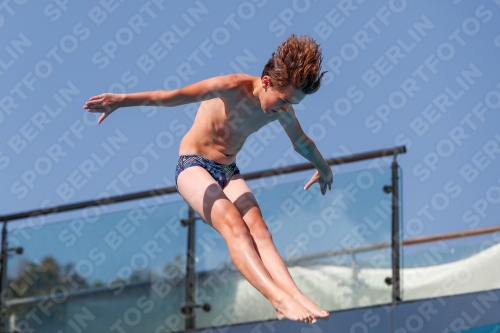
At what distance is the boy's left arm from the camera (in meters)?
6.20

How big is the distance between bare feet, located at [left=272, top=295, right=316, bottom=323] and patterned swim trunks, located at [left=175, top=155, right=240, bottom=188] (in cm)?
110

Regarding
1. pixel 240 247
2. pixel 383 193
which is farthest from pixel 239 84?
pixel 383 193

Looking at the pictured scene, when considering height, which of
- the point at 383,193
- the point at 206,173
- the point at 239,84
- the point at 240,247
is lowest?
the point at 240,247

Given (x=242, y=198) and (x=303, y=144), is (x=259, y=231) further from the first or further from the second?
(x=303, y=144)

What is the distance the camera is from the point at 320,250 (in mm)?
7949

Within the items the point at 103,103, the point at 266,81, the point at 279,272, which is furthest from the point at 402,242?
the point at 103,103

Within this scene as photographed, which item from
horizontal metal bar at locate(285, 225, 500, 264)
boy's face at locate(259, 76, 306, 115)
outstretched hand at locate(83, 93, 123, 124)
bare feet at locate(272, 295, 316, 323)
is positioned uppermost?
horizontal metal bar at locate(285, 225, 500, 264)

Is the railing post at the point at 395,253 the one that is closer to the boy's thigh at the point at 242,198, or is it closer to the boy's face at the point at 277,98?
the boy's thigh at the point at 242,198

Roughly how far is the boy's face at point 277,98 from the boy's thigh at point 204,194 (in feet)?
1.83

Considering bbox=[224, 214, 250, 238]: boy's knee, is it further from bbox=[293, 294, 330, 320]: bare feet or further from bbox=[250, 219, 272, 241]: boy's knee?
bbox=[293, 294, 330, 320]: bare feet

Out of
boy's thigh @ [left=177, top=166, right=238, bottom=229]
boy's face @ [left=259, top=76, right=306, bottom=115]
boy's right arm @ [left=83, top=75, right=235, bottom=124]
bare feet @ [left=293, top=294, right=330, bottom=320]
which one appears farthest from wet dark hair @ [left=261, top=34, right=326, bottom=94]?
bare feet @ [left=293, top=294, right=330, bottom=320]

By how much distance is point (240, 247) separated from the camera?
A: 222 inches

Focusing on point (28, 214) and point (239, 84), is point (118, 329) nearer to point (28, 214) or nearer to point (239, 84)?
point (28, 214)

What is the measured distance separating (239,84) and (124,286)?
3.26 m
